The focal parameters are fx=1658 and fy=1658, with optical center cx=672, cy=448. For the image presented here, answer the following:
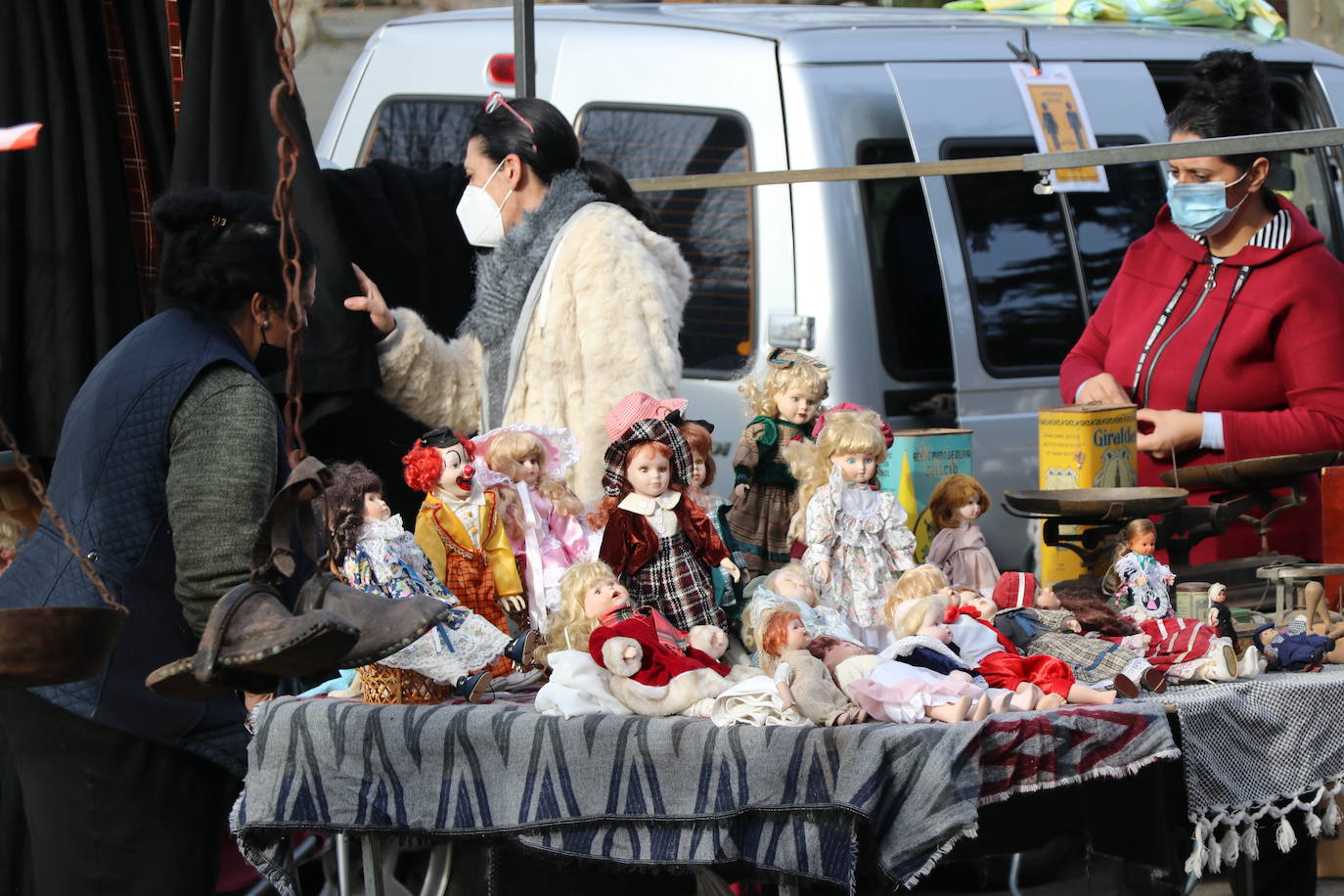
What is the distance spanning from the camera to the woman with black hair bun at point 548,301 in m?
4.18

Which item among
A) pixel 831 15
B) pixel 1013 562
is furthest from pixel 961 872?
pixel 831 15

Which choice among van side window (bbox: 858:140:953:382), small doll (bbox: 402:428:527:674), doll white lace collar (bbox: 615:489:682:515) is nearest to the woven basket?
small doll (bbox: 402:428:527:674)

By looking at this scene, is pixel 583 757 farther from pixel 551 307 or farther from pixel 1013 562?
pixel 1013 562

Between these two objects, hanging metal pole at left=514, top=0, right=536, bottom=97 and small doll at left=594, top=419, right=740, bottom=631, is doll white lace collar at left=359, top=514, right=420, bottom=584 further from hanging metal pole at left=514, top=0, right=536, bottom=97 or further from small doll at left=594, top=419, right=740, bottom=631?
hanging metal pole at left=514, top=0, right=536, bottom=97

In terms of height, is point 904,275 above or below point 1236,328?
above

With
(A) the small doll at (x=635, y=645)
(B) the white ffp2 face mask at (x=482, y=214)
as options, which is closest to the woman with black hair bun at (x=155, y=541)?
(A) the small doll at (x=635, y=645)

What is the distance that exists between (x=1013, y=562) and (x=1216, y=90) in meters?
1.86

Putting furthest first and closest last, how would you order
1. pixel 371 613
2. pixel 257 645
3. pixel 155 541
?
pixel 155 541
pixel 371 613
pixel 257 645

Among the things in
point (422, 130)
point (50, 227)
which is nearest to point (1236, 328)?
point (50, 227)

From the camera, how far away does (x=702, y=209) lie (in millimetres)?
5633

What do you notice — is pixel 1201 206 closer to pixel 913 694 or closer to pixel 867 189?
pixel 867 189

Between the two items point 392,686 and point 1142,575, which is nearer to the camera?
point 392,686

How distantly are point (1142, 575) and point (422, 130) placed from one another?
3494 mm

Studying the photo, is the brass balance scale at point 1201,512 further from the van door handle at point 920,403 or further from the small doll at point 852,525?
the van door handle at point 920,403
